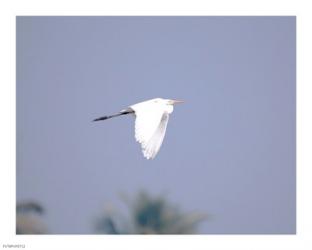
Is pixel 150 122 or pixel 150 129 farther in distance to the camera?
pixel 150 122

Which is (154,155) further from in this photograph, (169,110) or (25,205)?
(25,205)

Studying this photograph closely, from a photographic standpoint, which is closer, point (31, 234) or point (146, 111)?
point (146, 111)
